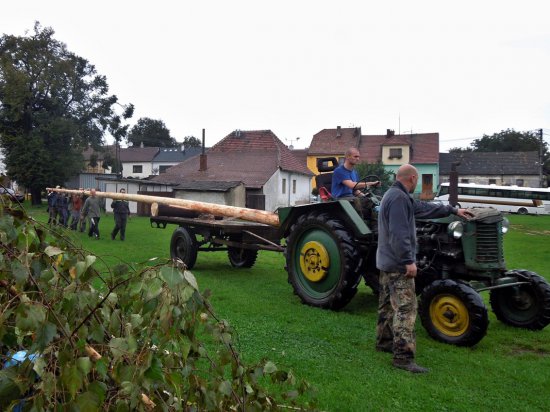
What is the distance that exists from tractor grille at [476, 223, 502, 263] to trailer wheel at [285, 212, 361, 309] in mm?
1505

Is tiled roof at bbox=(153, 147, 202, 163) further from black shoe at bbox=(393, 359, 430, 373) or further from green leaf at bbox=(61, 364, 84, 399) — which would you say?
green leaf at bbox=(61, 364, 84, 399)

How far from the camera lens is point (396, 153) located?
2343 inches

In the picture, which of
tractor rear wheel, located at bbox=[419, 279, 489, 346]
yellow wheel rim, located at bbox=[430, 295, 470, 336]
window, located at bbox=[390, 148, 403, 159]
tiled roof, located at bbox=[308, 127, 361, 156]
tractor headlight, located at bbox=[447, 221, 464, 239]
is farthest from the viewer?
tiled roof, located at bbox=[308, 127, 361, 156]

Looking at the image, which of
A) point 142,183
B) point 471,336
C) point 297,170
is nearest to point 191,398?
point 471,336

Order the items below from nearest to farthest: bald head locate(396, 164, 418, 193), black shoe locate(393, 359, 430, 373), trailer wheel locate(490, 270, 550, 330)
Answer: black shoe locate(393, 359, 430, 373), bald head locate(396, 164, 418, 193), trailer wheel locate(490, 270, 550, 330)

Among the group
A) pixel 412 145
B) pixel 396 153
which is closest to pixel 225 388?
pixel 396 153

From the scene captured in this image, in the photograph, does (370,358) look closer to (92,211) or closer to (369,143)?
(92,211)

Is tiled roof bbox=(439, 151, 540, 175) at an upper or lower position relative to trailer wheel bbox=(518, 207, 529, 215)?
upper

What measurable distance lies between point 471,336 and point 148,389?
15.0ft

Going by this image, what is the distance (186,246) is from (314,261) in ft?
13.2

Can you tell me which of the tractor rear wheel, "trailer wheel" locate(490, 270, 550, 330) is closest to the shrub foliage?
the tractor rear wheel

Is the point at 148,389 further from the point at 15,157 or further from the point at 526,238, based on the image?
the point at 15,157

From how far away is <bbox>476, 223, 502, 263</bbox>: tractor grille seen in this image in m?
6.10

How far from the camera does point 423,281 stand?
650 cm
